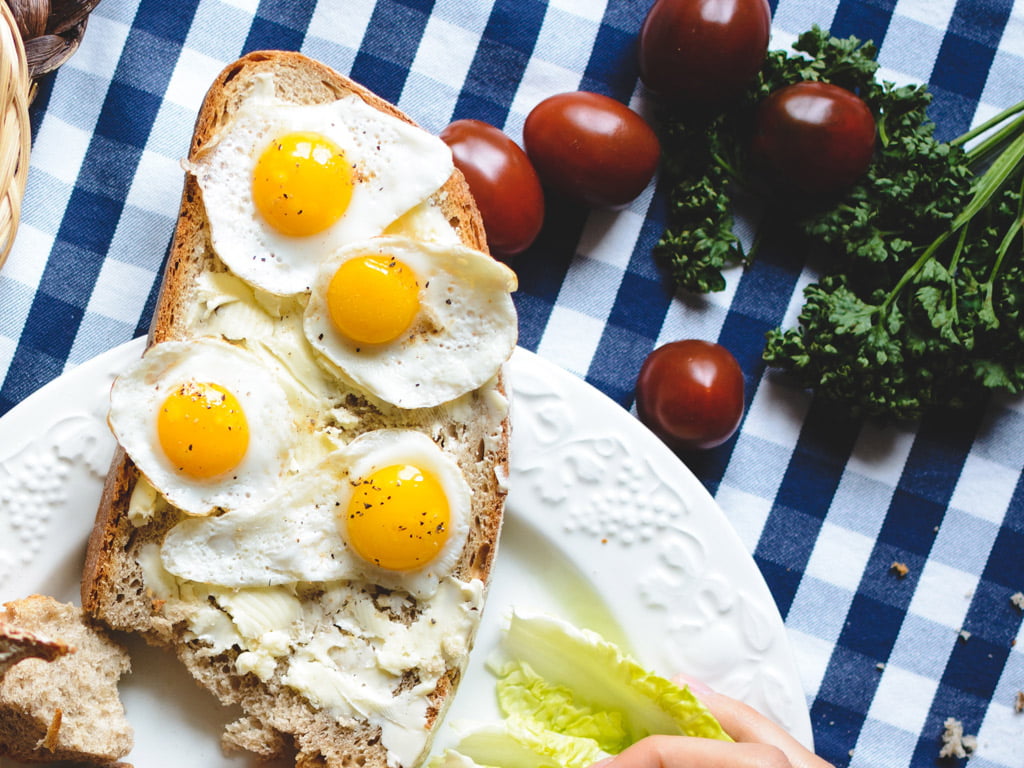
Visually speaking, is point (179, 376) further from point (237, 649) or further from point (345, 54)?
point (345, 54)

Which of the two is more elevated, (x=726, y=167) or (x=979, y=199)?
(x=979, y=199)

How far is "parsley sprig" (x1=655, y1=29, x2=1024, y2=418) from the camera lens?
2.53m

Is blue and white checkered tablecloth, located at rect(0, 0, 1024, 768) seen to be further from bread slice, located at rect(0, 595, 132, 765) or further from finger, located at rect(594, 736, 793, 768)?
bread slice, located at rect(0, 595, 132, 765)

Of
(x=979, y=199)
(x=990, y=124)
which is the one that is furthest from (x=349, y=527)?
→ (x=990, y=124)

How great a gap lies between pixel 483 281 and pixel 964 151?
1.53 metres

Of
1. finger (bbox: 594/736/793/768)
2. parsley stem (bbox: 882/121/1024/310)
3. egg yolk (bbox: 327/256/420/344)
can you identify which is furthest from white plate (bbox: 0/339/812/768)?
parsley stem (bbox: 882/121/1024/310)

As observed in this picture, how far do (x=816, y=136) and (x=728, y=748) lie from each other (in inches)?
63.6

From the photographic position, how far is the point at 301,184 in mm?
2168

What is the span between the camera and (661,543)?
8.42ft

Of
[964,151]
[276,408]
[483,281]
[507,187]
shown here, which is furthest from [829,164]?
[276,408]

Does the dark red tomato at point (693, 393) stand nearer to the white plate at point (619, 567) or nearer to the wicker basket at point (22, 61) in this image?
the white plate at point (619, 567)

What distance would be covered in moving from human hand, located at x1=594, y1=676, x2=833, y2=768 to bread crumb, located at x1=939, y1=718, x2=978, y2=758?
573mm

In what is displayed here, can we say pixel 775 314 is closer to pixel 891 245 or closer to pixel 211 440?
pixel 891 245

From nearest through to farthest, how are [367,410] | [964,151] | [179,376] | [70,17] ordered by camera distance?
[179,376] → [367,410] → [70,17] → [964,151]
